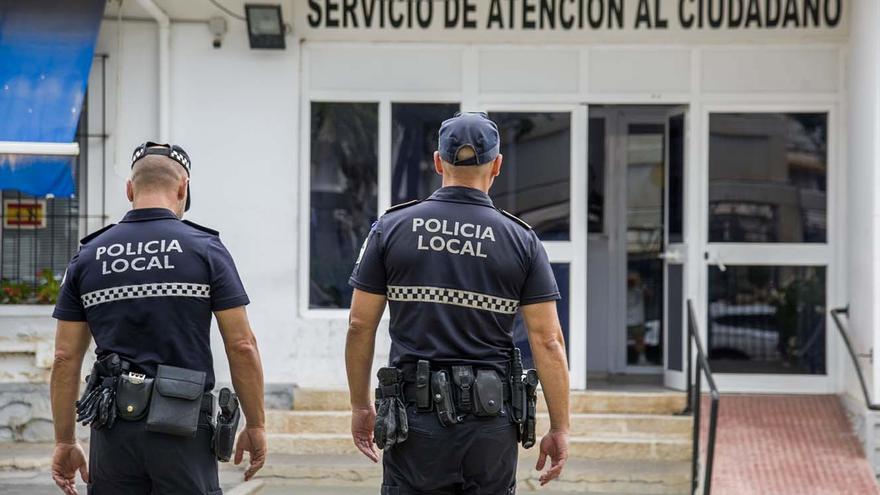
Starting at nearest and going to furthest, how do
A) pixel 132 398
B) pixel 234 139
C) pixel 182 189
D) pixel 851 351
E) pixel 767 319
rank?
pixel 132 398, pixel 182 189, pixel 851 351, pixel 234 139, pixel 767 319

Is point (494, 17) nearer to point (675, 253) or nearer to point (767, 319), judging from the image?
point (675, 253)

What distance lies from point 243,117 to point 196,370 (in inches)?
194

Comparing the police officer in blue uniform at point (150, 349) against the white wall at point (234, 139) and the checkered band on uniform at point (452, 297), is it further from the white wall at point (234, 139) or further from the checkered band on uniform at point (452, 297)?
the white wall at point (234, 139)

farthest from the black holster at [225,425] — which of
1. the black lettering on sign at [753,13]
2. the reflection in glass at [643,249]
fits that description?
the reflection in glass at [643,249]

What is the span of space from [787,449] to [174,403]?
17.0 feet

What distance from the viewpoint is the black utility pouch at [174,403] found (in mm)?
4312

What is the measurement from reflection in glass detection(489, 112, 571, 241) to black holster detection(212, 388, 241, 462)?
16.5 ft

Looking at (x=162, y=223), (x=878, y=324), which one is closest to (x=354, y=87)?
(x=878, y=324)

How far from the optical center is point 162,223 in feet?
14.8

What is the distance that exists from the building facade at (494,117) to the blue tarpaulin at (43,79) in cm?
47

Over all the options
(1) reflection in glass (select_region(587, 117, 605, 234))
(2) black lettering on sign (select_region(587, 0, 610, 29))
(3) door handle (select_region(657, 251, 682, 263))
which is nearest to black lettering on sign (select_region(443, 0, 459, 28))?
(2) black lettering on sign (select_region(587, 0, 610, 29))

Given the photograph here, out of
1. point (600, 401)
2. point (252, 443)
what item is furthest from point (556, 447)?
point (600, 401)

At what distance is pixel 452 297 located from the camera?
4367mm

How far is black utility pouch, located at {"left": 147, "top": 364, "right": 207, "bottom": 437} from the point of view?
4.31m
